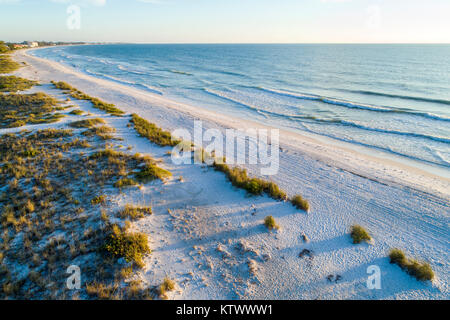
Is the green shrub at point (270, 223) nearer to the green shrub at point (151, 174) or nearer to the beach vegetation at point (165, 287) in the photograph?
the beach vegetation at point (165, 287)

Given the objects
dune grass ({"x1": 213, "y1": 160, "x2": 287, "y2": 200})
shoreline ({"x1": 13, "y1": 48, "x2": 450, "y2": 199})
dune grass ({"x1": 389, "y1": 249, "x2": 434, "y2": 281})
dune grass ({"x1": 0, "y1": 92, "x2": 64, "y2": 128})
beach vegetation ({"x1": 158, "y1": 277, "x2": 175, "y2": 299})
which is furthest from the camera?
dune grass ({"x1": 0, "y1": 92, "x2": 64, "y2": 128})

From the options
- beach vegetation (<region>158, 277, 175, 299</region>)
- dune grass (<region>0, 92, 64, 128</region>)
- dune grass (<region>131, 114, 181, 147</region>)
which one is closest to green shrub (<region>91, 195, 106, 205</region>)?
beach vegetation (<region>158, 277, 175, 299</region>)

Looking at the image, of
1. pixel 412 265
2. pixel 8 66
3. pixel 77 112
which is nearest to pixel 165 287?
pixel 412 265

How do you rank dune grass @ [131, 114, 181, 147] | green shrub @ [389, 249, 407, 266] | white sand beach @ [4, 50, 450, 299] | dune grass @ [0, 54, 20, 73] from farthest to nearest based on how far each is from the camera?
dune grass @ [0, 54, 20, 73] < dune grass @ [131, 114, 181, 147] < green shrub @ [389, 249, 407, 266] < white sand beach @ [4, 50, 450, 299]

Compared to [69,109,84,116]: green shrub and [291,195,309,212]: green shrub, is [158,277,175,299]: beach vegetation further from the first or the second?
[69,109,84,116]: green shrub

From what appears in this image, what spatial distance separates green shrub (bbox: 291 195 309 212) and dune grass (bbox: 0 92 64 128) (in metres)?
21.1

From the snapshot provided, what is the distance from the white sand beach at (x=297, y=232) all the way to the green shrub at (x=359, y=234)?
0.70 feet

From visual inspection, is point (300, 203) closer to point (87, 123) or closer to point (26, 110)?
point (87, 123)

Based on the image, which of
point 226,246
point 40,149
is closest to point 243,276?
point 226,246

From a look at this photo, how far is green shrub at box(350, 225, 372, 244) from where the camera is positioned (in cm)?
796

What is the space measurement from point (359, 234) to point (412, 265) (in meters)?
1.62

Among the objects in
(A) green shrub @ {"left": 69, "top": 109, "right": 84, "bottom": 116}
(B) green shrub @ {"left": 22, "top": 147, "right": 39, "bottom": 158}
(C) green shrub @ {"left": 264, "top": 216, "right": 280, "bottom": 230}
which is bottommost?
(C) green shrub @ {"left": 264, "top": 216, "right": 280, "bottom": 230}

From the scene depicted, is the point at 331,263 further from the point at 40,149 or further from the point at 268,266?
the point at 40,149

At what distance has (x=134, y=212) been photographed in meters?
8.68
